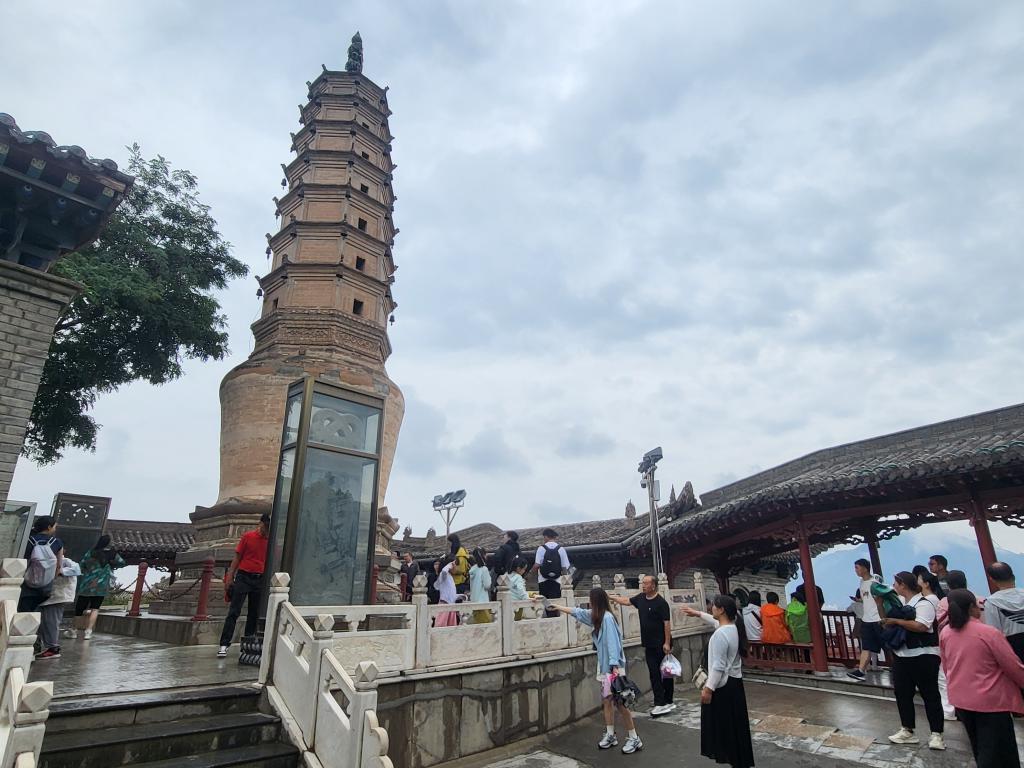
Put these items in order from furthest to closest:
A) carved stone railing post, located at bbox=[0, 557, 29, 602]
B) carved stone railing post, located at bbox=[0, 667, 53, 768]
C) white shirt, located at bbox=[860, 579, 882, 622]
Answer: white shirt, located at bbox=[860, 579, 882, 622]
carved stone railing post, located at bbox=[0, 557, 29, 602]
carved stone railing post, located at bbox=[0, 667, 53, 768]

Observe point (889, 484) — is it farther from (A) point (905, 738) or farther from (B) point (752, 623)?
(A) point (905, 738)

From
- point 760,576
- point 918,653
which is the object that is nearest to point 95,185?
point 918,653

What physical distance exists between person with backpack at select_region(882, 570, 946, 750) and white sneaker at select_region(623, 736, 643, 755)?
2648mm

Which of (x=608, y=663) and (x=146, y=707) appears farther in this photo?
(x=608, y=663)

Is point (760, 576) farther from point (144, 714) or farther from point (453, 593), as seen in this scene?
point (144, 714)

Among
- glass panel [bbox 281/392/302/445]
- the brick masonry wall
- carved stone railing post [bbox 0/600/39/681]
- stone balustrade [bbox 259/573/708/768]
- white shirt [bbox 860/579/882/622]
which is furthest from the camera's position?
white shirt [bbox 860/579/882/622]

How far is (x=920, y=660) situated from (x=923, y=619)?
0.40 metres

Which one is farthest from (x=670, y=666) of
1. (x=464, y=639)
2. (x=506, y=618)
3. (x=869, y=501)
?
(x=869, y=501)

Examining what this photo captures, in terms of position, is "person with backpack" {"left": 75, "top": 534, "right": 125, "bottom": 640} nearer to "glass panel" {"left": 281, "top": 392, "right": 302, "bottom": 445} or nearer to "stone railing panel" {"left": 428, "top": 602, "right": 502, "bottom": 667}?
"glass panel" {"left": 281, "top": 392, "right": 302, "bottom": 445}

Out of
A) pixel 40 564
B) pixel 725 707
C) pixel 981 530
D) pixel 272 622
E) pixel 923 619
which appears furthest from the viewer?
pixel 981 530

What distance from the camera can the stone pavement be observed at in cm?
571

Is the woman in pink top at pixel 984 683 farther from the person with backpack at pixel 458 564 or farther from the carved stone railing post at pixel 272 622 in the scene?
the person with backpack at pixel 458 564

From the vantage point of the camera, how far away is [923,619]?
18.6 feet

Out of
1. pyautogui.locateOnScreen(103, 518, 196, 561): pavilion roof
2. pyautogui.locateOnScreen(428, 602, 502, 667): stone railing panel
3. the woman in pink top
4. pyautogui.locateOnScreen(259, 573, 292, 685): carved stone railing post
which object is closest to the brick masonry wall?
pyautogui.locateOnScreen(259, 573, 292, 685): carved stone railing post
